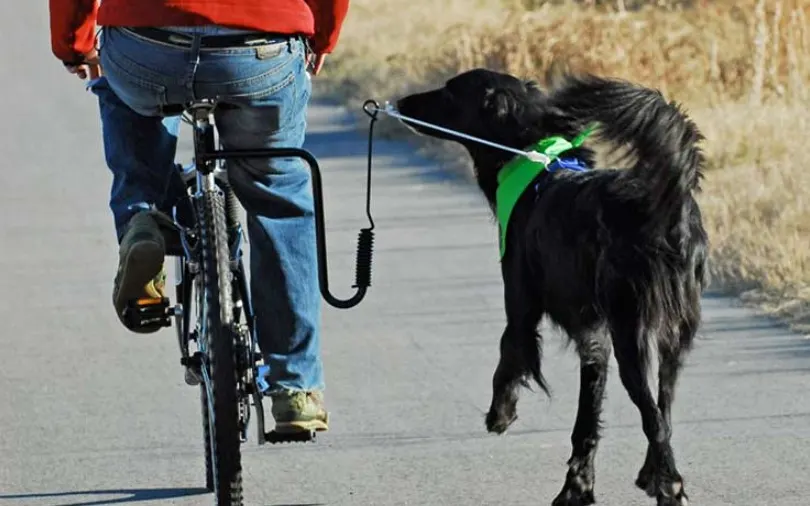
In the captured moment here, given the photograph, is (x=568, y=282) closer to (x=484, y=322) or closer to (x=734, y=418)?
(x=734, y=418)

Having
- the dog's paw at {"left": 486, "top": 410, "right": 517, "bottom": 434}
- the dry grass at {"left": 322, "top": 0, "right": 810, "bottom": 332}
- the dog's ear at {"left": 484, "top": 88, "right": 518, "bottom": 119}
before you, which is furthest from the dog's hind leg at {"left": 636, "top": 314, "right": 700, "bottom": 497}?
the dry grass at {"left": 322, "top": 0, "right": 810, "bottom": 332}

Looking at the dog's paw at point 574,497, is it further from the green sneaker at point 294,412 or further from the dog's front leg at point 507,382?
the green sneaker at point 294,412

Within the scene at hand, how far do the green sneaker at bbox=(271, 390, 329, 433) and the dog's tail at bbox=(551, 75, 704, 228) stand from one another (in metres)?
1.09

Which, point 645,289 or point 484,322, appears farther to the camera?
point 484,322

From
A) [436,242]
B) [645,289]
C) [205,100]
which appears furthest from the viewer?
[436,242]

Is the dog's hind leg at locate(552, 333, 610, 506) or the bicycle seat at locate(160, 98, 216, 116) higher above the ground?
the bicycle seat at locate(160, 98, 216, 116)

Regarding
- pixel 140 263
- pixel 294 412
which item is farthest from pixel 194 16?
pixel 294 412

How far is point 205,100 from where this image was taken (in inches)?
188

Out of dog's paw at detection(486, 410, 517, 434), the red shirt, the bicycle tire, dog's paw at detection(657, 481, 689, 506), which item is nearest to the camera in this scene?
the bicycle tire

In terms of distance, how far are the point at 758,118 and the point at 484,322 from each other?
4530mm

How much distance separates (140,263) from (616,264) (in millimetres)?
1341

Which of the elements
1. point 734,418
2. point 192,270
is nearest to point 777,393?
point 734,418

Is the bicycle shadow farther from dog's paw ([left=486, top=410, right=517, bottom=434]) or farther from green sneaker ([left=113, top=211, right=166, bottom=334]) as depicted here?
dog's paw ([left=486, top=410, right=517, bottom=434])

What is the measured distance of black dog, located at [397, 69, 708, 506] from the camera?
5176mm
